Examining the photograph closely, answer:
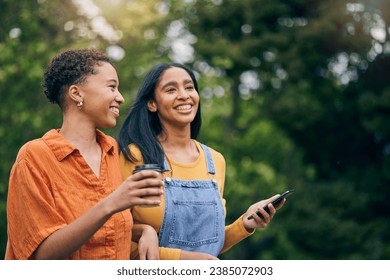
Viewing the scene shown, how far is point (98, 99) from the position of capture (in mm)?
3078

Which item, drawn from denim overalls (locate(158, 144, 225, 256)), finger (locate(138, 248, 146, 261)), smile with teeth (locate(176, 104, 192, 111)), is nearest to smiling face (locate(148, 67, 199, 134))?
smile with teeth (locate(176, 104, 192, 111))

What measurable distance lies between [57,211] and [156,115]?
97 cm

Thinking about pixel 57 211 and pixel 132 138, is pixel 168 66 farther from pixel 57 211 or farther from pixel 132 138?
pixel 57 211

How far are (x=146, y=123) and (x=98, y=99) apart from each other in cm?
55

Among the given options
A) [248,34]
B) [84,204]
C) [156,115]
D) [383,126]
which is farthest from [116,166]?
[248,34]

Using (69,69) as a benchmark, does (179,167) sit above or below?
below

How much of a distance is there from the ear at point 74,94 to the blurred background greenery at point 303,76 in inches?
494

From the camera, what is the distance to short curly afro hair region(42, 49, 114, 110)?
3.08m

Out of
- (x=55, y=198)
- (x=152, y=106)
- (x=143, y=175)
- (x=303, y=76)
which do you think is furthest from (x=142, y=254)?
(x=303, y=76)

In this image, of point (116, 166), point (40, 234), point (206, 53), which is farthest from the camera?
point (206, 53)

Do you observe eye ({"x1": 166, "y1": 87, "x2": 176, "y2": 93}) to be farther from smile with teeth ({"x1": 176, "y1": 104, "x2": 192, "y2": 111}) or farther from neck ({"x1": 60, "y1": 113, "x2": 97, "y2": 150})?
neck ({"x1": 60, "y1": 113, "x2": 97, "y2": 150})

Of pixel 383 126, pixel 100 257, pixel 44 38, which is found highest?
pixel 44 38

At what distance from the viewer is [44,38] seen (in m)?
16.2

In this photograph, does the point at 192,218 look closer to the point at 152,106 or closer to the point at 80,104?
the point at 152,106
